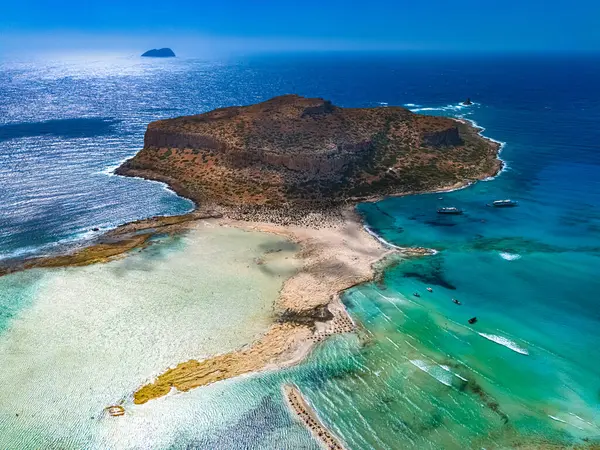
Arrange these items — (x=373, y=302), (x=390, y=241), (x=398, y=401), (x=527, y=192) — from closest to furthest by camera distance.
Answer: (x=398, y=401) → (x=373, y=302) → (x=390, y=241) → (x=527, y=192)

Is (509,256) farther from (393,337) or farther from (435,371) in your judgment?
(435,371)

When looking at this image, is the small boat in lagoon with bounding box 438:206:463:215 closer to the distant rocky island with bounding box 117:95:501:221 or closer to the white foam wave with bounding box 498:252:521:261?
the distant rocky island with bounding box 117:95:501:221

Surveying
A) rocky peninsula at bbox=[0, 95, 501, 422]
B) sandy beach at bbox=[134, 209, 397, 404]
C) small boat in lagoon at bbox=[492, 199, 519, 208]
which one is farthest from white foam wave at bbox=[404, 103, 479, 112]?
sandy beach at bbox=[134, 209, 397, 404]

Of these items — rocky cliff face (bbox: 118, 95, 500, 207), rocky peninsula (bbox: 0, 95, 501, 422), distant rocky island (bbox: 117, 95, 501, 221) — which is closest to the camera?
rocky peninsula (bbox: 0, 95, 501, 422)

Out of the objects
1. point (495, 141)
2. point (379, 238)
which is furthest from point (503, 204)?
point (495, 141)

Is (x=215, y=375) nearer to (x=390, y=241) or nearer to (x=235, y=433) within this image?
(x=235, y=433)

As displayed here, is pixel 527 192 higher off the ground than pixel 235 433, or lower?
higher

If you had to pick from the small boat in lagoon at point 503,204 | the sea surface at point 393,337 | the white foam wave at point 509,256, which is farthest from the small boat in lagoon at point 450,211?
the white foam wave at point 509,256

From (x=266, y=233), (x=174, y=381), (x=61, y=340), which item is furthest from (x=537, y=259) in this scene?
(x=61, y=340)
